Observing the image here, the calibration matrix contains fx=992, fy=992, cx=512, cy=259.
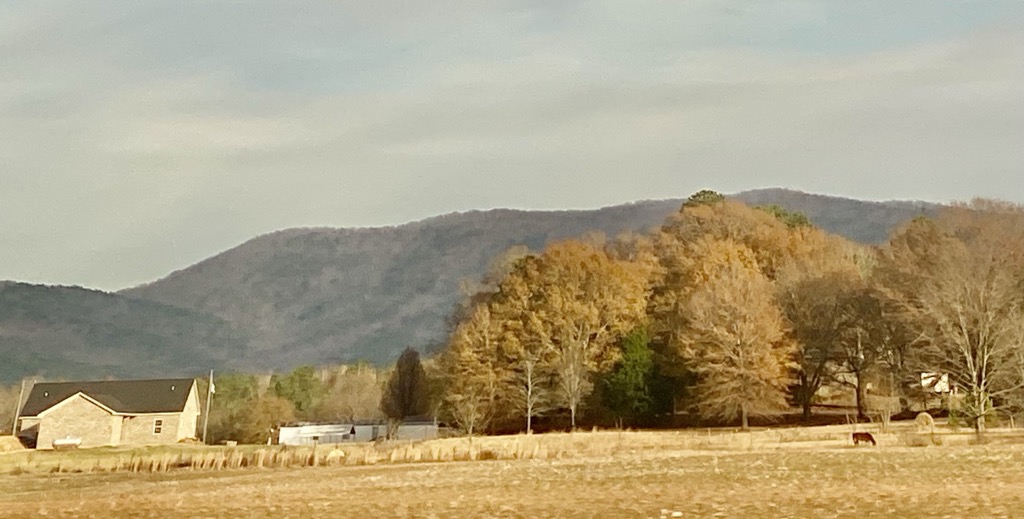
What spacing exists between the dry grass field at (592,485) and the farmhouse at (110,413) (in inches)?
1987

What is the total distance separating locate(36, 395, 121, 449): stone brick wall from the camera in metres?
97.9

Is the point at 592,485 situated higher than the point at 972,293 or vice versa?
the point at 972,293

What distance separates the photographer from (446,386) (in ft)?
281

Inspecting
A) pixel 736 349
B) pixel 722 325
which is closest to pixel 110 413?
pixel 722 325

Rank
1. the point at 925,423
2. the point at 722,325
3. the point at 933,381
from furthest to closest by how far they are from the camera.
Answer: the point at 933,381 → the point at 722,325 → the point at 925,423

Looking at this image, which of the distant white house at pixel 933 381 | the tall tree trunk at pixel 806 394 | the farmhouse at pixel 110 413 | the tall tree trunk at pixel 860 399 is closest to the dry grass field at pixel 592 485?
the distant white house at pixel 933 381

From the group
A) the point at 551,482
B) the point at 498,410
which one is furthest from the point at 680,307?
the point at 551,482

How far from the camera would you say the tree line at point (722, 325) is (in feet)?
227

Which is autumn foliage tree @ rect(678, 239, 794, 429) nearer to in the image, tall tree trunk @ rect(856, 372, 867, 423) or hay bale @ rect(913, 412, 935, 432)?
tall tree trunk @ rect(856, 372, 867, 423)

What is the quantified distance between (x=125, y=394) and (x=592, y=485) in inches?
3494

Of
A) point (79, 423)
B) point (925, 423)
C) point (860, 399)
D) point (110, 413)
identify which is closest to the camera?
point (925, 423)

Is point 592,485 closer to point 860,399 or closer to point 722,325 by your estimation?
point 722,325

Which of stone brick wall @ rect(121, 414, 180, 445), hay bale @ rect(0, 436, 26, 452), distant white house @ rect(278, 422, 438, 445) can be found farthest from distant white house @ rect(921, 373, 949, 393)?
hay bale @ rect(0, 436, 26, 452)

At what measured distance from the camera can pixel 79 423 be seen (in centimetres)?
9906
